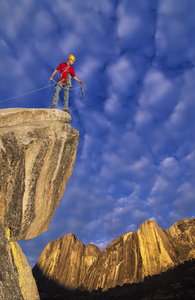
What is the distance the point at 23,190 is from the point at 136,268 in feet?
156

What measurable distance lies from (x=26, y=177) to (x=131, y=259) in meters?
49.4

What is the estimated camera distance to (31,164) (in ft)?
33.2

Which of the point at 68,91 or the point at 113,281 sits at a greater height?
the point at 68,91

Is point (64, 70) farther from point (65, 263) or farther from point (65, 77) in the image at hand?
point (65, 263)

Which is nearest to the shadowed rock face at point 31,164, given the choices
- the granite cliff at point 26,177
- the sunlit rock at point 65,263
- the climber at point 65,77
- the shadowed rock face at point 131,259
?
the granite cliff at point 26,177

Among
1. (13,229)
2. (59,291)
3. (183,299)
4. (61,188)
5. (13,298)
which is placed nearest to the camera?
(13,298)

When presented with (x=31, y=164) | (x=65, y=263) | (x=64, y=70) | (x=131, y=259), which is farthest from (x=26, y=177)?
(x=65, y=263)

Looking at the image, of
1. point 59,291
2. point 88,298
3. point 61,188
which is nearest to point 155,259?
point 88,298

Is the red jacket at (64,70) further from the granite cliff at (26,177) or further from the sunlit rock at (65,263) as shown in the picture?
the sunlit rock at (65,263)

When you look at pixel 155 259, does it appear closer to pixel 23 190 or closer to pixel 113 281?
pixel 113 281

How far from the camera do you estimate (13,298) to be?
7613 mm

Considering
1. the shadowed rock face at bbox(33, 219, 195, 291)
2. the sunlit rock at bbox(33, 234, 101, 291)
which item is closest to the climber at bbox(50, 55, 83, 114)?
the shadowed rock face at bbox(33, 219, 195, 291)

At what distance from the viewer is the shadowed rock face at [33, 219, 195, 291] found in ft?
141

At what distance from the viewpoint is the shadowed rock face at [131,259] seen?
43125 mm
